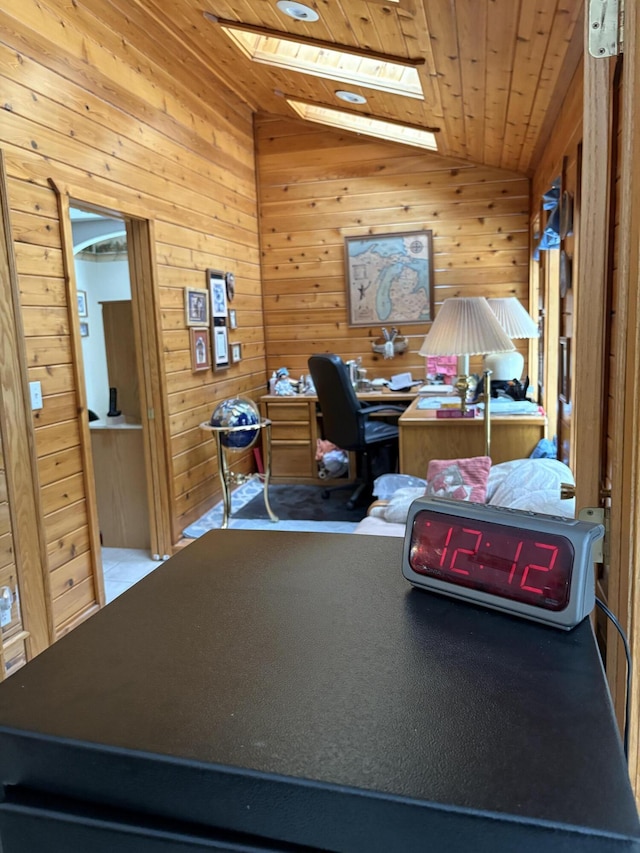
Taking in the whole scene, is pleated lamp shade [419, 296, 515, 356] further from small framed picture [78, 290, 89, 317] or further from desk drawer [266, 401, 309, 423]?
small framed picture [78, 290, 89, 317]

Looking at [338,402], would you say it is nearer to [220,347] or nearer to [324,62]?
[220,347]

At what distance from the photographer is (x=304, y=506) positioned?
4789 millimetres

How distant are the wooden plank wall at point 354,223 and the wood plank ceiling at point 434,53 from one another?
1.13 ft

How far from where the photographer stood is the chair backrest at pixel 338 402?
14.2 ft

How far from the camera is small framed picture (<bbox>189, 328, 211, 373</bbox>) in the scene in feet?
14.2

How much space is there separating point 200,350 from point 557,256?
2441 mm

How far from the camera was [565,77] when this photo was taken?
272 cm

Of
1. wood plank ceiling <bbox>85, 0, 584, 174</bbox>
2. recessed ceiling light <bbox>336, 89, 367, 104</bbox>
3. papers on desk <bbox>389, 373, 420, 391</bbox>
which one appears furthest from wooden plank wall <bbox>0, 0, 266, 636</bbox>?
papers on desk <bbox>389, 373, 420, 391</bbox>

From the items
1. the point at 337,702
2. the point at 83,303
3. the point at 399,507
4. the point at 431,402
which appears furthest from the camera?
the point at 83,303

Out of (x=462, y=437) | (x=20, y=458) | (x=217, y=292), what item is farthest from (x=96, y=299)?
(x=462, y=437)

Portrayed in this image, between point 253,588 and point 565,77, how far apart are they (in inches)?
110

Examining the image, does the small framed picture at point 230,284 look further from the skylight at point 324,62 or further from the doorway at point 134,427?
the skylight at point 324,62

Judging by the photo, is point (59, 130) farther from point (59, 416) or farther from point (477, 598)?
point (477, 598)

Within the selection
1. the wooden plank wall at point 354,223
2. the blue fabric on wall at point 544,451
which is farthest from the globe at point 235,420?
the wooden plank wall at point 354,223
